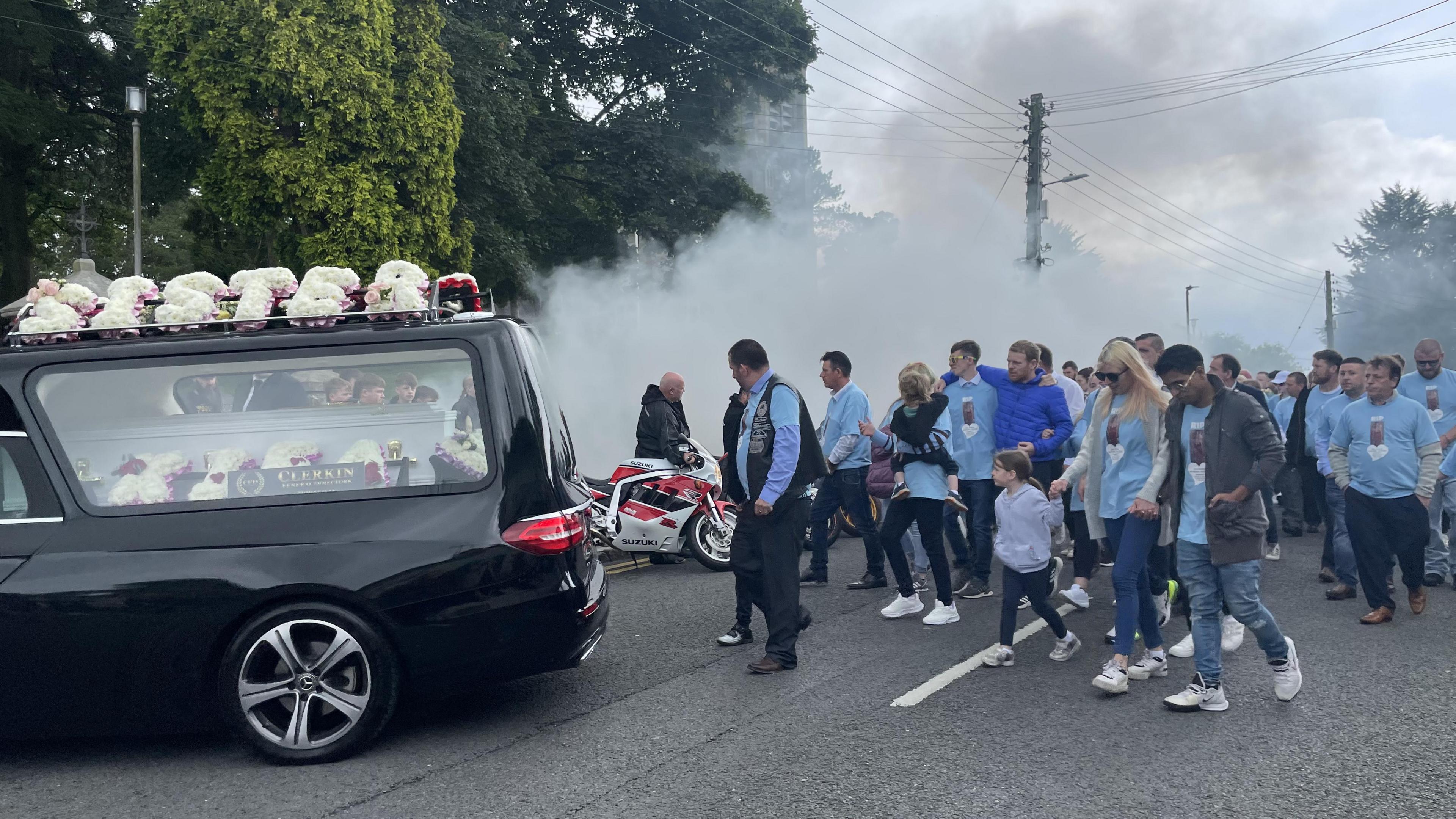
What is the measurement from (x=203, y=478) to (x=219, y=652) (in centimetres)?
72

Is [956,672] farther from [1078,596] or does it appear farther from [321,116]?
[321,116]

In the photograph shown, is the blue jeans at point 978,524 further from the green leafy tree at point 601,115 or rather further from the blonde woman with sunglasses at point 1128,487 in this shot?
the green leafy tree at point 601,115

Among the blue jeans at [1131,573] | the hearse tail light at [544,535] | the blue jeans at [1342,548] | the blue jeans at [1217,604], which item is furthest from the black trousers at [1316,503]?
the hearse tail light at [544,535]

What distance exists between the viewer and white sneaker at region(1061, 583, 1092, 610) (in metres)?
7.57

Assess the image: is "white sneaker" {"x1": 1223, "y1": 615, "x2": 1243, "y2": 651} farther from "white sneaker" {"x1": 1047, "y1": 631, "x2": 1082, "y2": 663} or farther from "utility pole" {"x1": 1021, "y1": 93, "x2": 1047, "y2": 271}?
"utility pole" {"x1": 1021, "y1": 93, "x2": 1047, "y2": 271}

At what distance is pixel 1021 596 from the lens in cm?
619

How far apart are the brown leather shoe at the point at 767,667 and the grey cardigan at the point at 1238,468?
7.26 feet

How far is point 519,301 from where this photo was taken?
25.6 meters

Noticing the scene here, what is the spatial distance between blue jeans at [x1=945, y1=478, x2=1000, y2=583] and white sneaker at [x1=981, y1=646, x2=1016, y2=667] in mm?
1886

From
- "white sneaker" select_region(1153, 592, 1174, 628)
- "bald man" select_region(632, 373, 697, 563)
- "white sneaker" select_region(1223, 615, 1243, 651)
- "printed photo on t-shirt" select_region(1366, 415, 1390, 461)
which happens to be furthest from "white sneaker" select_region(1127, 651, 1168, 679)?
"bald man" select_region(632, 373, 697, 563)

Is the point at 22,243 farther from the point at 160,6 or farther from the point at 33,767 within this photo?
the point at 33,767

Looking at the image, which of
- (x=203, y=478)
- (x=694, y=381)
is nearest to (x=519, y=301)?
(x=694, y=381)

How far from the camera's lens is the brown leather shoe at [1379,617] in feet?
22.9

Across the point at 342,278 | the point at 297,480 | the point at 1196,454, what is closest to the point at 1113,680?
the point at 1196,454
